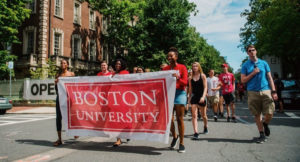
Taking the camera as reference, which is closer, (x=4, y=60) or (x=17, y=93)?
(x=17, y=93)

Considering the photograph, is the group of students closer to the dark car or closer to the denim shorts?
the denim shorts

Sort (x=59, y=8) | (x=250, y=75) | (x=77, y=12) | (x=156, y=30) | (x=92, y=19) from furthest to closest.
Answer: (x=92, y=19)
(x=77, y=12)
(x=156, y=30)
(x=59, y=8)
(x=250, y=75)

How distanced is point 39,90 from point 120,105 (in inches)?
636

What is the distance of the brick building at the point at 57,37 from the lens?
77.9 feet

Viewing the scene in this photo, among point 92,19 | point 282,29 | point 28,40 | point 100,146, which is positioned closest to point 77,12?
point 92,19

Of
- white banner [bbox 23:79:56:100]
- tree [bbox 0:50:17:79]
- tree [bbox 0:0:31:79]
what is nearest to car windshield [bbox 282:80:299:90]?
white banner [bbox 23:79:56:100]

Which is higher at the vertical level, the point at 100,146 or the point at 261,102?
the point at 261,102

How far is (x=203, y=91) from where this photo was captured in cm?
668

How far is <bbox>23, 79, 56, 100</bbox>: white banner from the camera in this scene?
759 inches

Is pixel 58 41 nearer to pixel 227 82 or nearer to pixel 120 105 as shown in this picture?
pixel 227 82

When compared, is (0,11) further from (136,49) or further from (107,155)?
(107,155)

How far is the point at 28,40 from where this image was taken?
2516 centimetres

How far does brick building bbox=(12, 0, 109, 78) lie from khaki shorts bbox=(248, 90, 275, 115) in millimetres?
20958

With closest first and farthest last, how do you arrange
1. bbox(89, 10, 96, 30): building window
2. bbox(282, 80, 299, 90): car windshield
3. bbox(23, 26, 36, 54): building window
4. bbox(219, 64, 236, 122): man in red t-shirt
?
bbox(219, 64, 236, 122): man in red t-shirt → bbox(282, 80, 299, 90): car windshield → bbox(23, 26, 36, 54): building window → bbox(89, 10, 96, 30): building window
